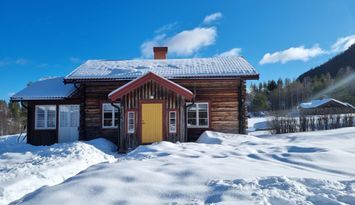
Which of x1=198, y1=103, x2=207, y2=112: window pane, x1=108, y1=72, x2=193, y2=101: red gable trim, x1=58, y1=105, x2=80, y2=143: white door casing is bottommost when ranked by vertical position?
x1=58, y1=105, x2=80, y2=143: white door casing

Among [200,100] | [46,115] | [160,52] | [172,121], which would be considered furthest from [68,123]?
[160,52]

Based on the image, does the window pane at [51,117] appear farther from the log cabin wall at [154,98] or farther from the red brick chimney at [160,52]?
the red brick chimney at [160,52]

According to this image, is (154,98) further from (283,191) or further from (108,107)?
(283,191)

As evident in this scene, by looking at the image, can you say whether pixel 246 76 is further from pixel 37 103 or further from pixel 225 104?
pixel 37 103

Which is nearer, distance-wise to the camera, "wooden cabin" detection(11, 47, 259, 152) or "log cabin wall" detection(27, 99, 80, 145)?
"wooden cabin" detection(11, 47, 259, 152)

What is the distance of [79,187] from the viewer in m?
4.53

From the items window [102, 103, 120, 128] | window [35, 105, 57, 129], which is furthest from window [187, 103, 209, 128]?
window [35, 105, 57, 129]

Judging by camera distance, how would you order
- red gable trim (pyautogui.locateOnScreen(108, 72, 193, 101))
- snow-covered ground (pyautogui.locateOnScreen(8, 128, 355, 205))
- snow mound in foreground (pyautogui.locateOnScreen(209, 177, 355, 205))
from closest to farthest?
snow mound in foreground (pyautogui.locateOnScreen(209, 177, 355, 205)) → snow-covered ground (pyautogui.locateOnScreen(8, 128, 355, 205)) → red gable trim (pyautogui.locateOnScreen(108, 72, 193, 101))

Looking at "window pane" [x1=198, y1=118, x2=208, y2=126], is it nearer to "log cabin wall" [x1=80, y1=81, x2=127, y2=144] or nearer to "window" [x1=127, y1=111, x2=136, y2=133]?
"window" [x1=127, y1=111, x2=136, y2=133]

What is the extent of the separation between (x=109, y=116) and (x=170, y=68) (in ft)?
14.1

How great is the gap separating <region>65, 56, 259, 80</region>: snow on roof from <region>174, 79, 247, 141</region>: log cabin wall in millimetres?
511

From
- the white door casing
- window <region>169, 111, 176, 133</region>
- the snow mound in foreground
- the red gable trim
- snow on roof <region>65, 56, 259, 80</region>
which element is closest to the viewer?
the snow mound in foreground

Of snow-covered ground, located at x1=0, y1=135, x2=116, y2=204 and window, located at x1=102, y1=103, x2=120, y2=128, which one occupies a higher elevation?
window, located at x1=102, y1=103, x2=120, y2=128

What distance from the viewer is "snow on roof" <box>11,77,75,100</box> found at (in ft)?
52.5
